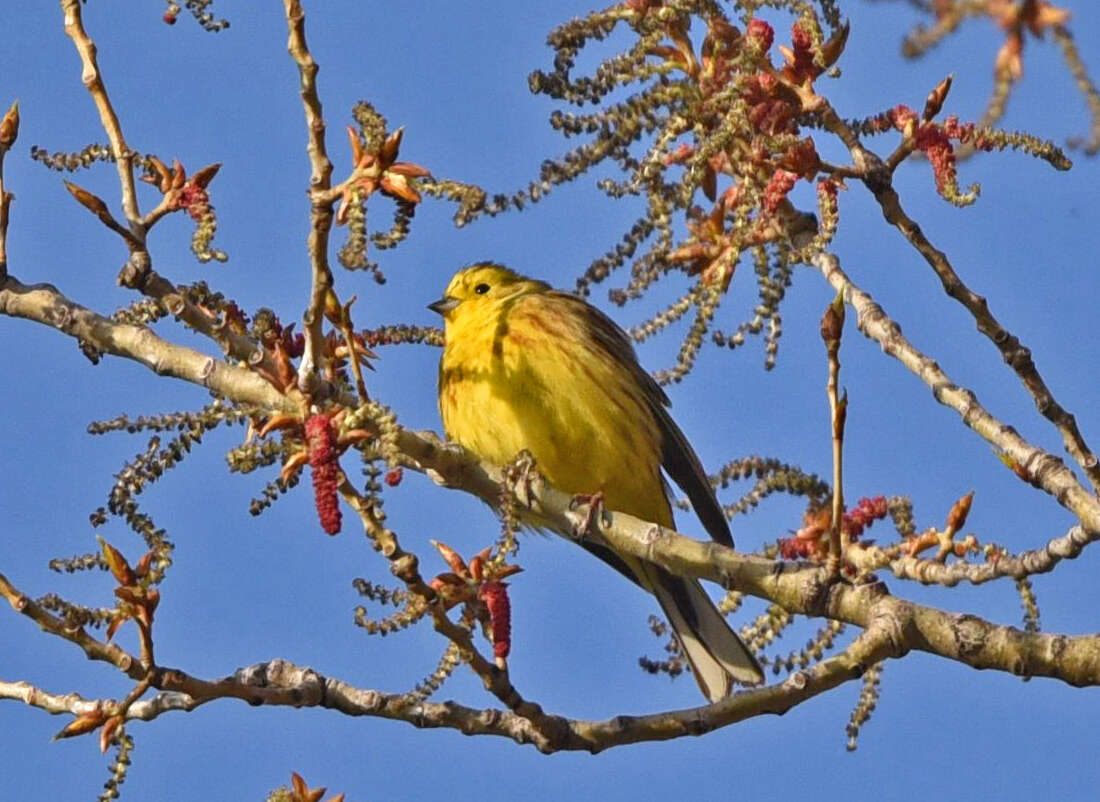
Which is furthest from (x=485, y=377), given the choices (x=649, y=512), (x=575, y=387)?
(x=649, y=512)

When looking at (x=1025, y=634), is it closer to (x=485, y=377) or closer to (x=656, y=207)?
(x=656, y=207)

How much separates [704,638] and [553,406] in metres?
0.95

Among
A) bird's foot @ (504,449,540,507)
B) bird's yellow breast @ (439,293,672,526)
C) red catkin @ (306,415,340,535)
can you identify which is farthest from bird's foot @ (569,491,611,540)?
red catkin @ (306,415,340,535)

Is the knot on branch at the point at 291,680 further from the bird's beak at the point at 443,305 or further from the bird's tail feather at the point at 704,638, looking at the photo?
the bird's beak at the point at 443,305

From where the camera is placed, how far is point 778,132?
11.4 feet

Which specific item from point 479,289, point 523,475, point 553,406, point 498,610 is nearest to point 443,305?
point 479,289

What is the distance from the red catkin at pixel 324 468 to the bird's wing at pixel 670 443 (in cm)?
285

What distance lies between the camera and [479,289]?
21.2ft

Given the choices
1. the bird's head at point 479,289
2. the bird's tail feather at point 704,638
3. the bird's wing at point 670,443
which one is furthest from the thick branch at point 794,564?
the bird's head at point 479,289

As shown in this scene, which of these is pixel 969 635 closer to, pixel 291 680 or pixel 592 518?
pixel 592 518

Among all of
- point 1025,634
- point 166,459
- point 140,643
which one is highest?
point 166,459

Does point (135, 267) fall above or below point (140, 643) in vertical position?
above

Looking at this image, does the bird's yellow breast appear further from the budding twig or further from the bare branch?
the budding twig

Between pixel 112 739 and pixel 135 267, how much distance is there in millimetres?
960
